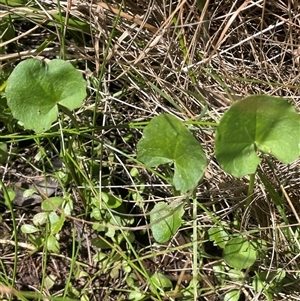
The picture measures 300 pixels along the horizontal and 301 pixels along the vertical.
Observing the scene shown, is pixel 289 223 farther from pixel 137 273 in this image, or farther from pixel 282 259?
pixel 137 273

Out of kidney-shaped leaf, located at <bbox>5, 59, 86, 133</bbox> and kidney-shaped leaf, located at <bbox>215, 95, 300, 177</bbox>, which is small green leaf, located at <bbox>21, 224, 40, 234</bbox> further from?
kidney-shaped leaf, located at <bbox>215, 95, 300, 177</bbox>

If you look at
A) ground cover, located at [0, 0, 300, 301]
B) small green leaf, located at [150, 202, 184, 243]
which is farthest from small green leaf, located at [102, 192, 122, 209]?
small green leaf, located at [150, 202, 184, 243]

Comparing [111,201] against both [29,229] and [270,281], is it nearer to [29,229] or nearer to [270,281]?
[29,229]

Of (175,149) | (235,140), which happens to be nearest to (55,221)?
(175,149)

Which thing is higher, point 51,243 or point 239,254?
point 239,254

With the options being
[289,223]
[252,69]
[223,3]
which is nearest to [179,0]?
[223,3]
